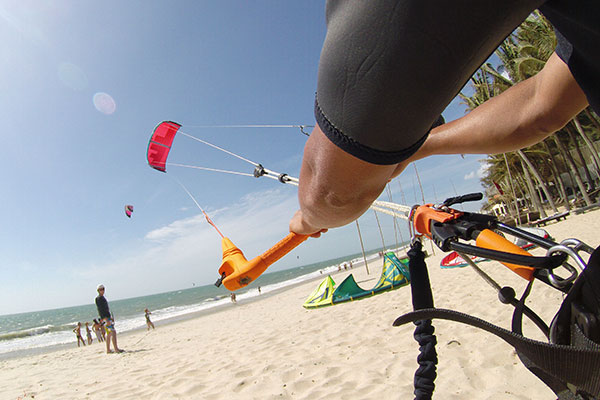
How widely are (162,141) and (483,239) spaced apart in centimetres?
613

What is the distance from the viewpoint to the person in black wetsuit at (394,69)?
402 millimetres

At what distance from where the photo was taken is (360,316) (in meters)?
7.07

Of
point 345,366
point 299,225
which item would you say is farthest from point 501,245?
point 345,366

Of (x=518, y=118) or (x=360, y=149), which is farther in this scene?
(x=518, y=118)

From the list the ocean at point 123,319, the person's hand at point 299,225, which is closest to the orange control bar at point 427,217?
the person's hand at point 299,225

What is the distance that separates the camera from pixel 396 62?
1.41 feet

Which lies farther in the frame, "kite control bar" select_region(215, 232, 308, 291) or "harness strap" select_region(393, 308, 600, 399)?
"kite control bar" select_region(215, 232, 308, 291)

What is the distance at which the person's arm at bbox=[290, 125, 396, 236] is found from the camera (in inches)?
22.1

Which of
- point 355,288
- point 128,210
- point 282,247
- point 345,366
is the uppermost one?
point 128,210

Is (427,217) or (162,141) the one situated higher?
(162,141)

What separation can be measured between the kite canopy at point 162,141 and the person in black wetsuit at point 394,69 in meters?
5.73

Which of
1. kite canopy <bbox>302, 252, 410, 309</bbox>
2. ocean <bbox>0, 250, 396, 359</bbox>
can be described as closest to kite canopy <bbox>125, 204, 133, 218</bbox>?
kite canopy <bbox>302, 252, 410, 309</bbox>

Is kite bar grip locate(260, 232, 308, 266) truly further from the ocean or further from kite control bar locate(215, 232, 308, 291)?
the ocean

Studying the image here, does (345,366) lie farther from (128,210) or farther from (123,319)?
(123,319)
